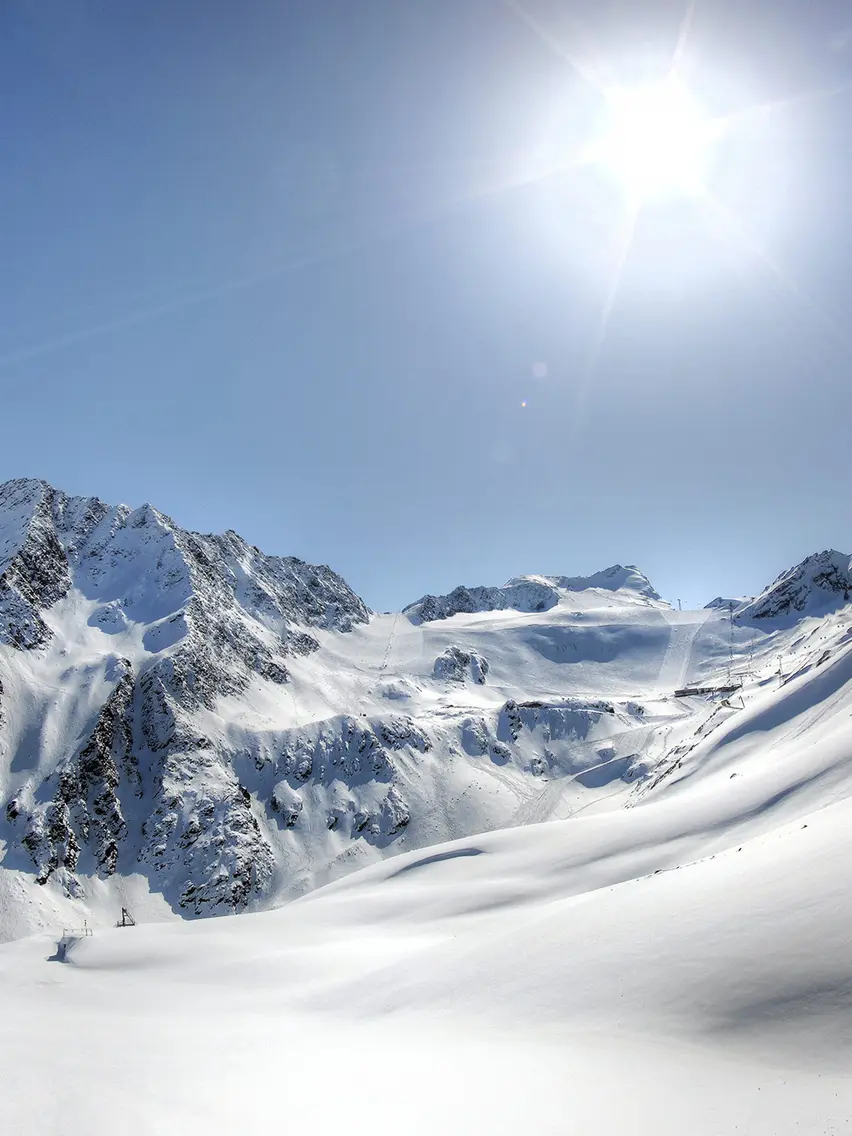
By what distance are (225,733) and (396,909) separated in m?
85.5

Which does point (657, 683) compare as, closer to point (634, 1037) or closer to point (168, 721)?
point (168, 721)

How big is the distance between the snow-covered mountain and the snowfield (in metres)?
0.64

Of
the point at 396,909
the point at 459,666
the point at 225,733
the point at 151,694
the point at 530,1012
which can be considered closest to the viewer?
the point at 530,1012

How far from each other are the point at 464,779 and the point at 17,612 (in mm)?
95056

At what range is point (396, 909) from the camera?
4316 centimetres

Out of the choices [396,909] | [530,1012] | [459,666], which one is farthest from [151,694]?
[530,1012]

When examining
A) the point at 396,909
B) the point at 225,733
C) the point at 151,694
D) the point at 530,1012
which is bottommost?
the point at 530,1012

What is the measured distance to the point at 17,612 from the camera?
12000cm

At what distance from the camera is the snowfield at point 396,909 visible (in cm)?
1469

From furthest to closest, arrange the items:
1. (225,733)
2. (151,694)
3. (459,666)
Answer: (459,666), (225,733), (151,694)

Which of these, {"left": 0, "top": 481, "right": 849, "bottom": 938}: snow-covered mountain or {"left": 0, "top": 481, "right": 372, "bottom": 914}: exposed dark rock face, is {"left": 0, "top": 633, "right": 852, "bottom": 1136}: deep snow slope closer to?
{"left": 0, "top": 481, "right": 849, "bottom": 938}: snow-covered mountain

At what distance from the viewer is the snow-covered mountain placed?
92.9 m

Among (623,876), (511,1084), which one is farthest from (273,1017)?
(623,876)

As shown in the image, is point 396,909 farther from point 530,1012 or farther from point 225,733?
point 225,733
